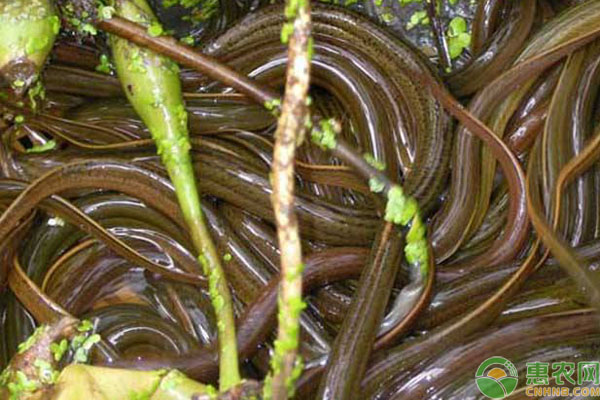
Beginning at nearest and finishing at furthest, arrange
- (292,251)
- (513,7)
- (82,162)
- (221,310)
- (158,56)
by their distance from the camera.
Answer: (292,251) < (221,310) < (158,56) < (82,162) < (513,7)

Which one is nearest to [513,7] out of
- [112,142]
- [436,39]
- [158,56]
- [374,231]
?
[436,39]

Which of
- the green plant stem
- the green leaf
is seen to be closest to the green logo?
the green plant stem

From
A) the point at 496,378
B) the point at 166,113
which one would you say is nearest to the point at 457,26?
the point at 166,113

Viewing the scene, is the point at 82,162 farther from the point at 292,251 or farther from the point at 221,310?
the point at 292,251

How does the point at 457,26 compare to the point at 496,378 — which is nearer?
the point at 496,378

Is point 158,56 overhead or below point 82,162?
overhead

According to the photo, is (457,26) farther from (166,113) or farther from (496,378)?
(496,378)

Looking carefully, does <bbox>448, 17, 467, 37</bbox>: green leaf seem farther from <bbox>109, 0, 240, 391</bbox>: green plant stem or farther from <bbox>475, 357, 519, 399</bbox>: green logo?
<bbox>475, 357, 519, 399</bbox>: green logo
